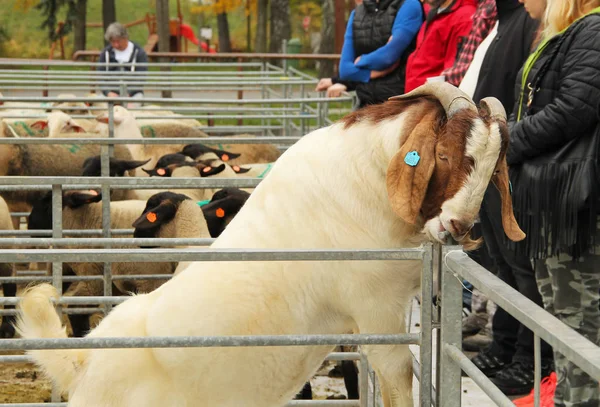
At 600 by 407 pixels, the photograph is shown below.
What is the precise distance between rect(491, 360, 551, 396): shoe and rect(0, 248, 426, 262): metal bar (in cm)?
247

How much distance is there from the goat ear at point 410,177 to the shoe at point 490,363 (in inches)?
97.9

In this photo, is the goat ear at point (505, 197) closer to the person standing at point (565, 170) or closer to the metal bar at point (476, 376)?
the metal bar at point (476, 376)

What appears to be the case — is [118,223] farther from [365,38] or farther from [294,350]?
[294,350]

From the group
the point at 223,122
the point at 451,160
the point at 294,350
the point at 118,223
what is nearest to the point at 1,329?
the point at 118,223

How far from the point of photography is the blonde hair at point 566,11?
3.92 metres

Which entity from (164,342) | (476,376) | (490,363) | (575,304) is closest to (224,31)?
(490,363)

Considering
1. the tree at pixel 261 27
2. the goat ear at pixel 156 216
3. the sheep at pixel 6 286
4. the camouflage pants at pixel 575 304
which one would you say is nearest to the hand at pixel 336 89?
the goat ear at pixel 156 216

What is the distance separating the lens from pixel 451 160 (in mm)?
2850

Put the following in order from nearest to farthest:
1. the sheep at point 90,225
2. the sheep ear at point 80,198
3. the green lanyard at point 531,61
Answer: the green lanyard at point 531,61, the sheep at point 90,225, the sheep ear at point 80,198

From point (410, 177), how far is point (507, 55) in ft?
7.02

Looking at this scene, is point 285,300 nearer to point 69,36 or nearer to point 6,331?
point 6,331

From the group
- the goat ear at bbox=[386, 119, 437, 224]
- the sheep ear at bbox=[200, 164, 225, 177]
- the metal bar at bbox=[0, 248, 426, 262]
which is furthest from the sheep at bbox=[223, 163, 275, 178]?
the metal bar at bbox=[0, 248, 426, 262]

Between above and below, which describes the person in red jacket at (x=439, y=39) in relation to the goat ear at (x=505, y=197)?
above

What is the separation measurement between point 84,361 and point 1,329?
3.61 meters
